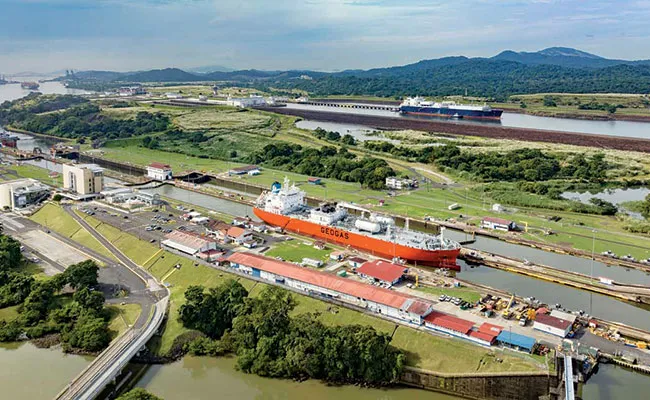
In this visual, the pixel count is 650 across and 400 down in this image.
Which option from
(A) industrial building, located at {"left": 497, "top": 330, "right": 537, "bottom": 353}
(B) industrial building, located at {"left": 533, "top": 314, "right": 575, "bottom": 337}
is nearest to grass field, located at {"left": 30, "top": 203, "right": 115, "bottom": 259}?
(A) industrial building, located at {"left": 497, "top": 330, "right": 537, "bottom": 353}

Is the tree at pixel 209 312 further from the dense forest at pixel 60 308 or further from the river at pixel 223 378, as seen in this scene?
the dense forest at pixel 60 308

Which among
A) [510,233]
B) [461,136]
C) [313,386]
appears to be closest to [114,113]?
[461,136]

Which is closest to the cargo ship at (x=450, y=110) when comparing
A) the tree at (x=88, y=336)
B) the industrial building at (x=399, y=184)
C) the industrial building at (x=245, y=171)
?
the industrial building at (x=399, y=184)

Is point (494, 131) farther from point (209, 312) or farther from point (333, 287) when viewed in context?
point (209, 312)

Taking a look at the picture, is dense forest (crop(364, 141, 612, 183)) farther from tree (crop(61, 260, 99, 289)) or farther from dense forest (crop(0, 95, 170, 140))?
dense forest (crop(0, 95, 170, 140))

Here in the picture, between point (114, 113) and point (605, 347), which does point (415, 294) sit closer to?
point (605, 347)
